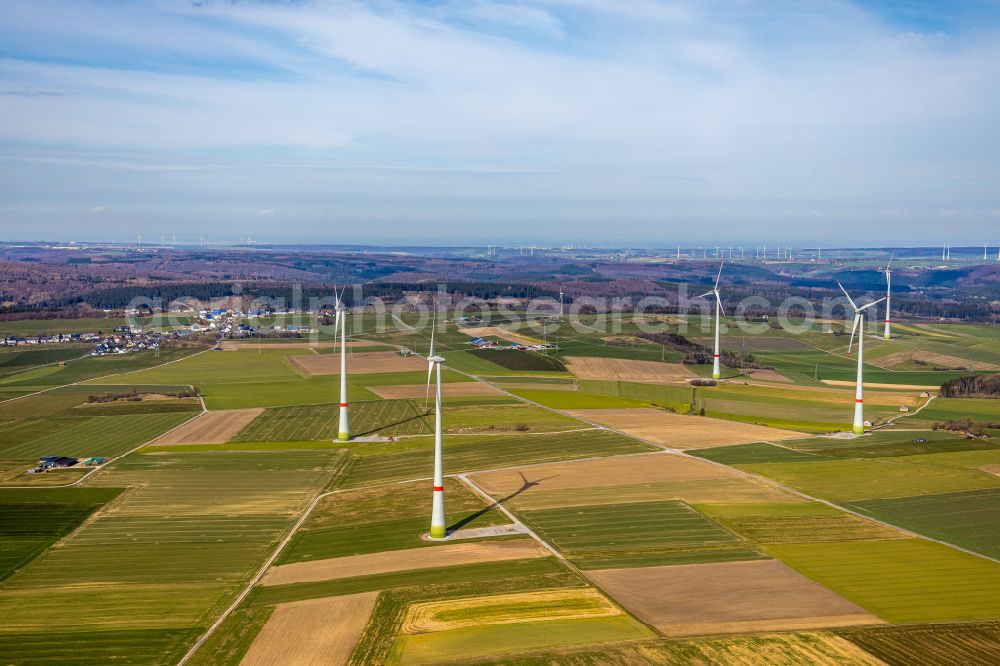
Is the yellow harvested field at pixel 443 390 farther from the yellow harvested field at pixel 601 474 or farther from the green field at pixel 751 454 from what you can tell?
the green field at pixel 751 454

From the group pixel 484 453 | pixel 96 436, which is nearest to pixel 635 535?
pixel 484 453

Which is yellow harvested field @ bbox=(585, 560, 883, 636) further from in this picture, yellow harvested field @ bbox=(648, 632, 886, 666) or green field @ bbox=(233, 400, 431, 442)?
green field @ bbox=(233, 400, 431, 442)

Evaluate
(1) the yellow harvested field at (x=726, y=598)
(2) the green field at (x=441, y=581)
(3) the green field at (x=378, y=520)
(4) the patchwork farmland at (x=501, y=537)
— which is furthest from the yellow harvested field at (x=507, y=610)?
(3) the green field at (x=378, y=520)

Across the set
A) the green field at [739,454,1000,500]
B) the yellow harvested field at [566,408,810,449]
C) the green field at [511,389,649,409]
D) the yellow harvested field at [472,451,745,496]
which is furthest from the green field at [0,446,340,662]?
the green field at [511,389,649,409]

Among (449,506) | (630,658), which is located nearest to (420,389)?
(449,506)

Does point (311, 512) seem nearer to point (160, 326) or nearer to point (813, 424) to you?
point (813, 424)
